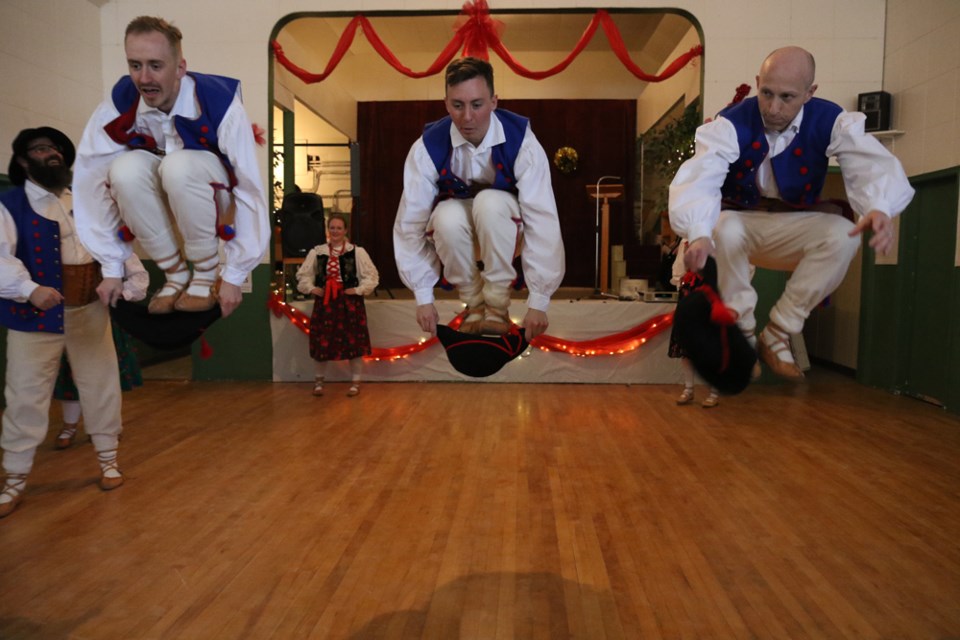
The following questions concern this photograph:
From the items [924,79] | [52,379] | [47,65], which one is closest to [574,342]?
[924,79]

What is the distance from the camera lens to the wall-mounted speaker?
268 inches

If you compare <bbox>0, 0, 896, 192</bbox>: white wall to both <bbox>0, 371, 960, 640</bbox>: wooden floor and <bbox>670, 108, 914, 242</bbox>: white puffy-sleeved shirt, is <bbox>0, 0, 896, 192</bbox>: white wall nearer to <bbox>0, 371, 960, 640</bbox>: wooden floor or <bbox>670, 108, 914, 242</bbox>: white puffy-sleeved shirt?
<bbox>0, 371, 960, 640</bbox>: wooden floor

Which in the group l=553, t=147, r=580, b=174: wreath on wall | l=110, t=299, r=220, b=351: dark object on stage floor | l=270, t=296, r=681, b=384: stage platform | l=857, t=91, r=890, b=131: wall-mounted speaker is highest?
l=553, t=147, r=580, b=174: wreath on wall

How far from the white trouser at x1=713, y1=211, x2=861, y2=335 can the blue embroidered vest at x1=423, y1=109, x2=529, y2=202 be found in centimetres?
73

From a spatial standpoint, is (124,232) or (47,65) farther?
(47,65)

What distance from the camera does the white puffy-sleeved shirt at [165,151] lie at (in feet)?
7.36

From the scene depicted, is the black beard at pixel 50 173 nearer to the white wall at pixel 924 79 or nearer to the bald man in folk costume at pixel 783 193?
the bald man in folk costume at pixel 783 193

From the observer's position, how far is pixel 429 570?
10.4 feet

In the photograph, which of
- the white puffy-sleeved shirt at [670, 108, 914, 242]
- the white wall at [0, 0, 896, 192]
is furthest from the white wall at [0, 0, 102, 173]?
the white puffy-sleeved shirt at [670, 108, 914, 242]

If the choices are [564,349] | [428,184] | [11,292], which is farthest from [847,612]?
[564,349]

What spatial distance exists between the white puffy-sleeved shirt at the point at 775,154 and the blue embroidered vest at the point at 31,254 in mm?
3061

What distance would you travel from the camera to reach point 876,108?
6848 mm

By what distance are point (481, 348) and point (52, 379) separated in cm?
253

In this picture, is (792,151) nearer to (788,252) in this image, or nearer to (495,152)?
(788,252)
